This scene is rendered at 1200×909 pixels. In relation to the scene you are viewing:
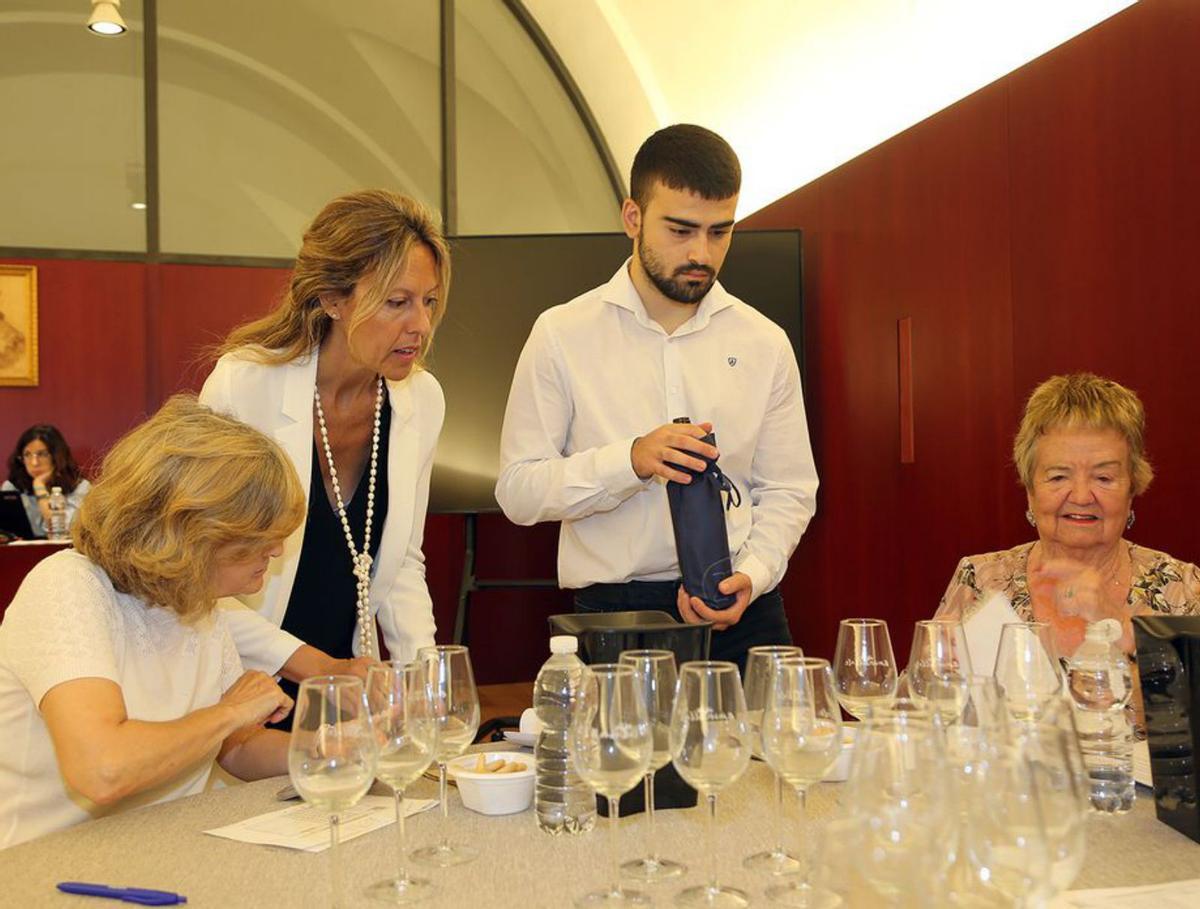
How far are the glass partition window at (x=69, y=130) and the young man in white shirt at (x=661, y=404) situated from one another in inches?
214

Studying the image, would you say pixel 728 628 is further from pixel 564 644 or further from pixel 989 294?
pixel 989 294

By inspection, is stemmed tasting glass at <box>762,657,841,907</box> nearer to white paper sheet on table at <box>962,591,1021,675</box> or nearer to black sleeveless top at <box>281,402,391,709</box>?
white paper sheet on table at <box>962,591,1021,675</box>

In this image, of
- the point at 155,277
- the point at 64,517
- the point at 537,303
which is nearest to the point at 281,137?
the point at 155,277

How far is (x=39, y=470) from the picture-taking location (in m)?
6.93

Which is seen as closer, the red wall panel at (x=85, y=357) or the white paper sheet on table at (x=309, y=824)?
the white paper sheet on table at (x=309, y=824)

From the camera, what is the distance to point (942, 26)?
13.3 ft

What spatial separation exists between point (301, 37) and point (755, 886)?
24.0 ft

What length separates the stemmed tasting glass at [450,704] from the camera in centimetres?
146

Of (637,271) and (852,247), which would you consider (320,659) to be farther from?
(852,247)

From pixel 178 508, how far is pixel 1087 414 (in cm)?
168

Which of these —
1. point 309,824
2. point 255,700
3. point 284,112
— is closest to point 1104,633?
point 309,824

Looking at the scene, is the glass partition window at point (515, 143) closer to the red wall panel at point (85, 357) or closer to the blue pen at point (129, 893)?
the red wall panel at point (85, 357)

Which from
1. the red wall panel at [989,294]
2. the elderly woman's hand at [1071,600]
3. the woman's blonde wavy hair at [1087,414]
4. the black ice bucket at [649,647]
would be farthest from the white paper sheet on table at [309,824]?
the red wall panel at [989,294]

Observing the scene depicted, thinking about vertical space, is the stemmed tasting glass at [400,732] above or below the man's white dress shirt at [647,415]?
below
